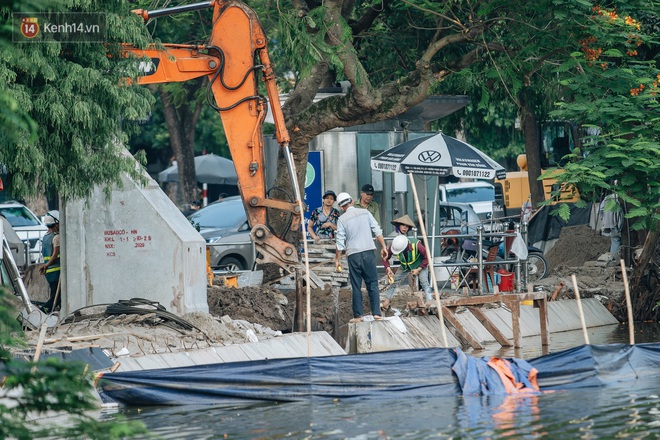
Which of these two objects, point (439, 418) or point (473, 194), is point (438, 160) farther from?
point (473, 194)

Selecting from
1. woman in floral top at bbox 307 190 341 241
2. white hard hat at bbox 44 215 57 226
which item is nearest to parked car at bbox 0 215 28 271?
white hard hat at bbox 44 215 57 226

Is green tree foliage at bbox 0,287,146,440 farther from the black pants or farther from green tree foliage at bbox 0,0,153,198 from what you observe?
the black pants

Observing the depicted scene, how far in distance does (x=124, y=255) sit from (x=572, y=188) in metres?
7.19

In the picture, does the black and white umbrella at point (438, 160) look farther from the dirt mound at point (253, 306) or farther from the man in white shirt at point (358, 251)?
the man in white shirt at point (358, 251)

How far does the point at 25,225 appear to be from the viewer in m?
30.2

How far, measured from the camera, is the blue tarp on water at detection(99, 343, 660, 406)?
12922 mm

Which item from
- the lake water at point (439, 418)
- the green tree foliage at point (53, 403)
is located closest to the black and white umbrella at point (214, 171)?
the lake water at point (439, 418)

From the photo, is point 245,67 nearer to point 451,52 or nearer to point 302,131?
point 302,131

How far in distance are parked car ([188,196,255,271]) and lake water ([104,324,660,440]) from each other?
35.9 ft

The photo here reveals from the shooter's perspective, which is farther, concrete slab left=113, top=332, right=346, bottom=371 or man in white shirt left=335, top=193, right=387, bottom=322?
man in white shirt left=335, top=193, right=387, bottom=322

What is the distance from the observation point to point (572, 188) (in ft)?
61.4

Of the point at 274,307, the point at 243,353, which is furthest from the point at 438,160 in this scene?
the point at 243,353

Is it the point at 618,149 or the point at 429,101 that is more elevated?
the point at 429,101

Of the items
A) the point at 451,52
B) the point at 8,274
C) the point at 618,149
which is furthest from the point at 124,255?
the point at 451,52
